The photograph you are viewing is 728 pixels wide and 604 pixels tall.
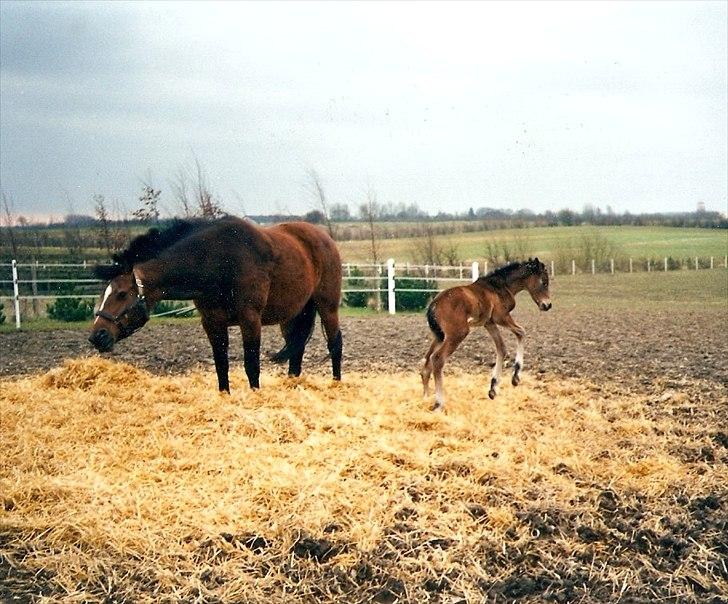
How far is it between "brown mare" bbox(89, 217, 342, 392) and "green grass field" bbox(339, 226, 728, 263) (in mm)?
12979

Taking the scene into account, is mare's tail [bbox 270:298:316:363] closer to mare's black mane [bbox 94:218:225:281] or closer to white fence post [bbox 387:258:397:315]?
mare's black mane [bbox 94:218:225:281]

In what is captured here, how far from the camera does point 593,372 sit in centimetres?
978

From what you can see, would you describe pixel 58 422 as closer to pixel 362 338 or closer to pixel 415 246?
pixel 362 338

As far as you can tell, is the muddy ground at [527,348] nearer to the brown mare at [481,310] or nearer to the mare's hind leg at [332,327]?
the brown mare at [481,310]

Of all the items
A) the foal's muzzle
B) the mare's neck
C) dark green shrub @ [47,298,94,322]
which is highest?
the mare's neck

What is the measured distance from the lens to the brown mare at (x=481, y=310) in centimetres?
699

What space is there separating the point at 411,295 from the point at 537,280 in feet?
43.0

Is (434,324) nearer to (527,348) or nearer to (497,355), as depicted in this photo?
(497,355)

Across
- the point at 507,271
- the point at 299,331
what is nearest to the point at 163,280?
the point at 299,331

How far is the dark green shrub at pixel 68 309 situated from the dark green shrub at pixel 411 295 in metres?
7.62

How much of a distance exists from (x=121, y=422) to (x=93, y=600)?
275cm

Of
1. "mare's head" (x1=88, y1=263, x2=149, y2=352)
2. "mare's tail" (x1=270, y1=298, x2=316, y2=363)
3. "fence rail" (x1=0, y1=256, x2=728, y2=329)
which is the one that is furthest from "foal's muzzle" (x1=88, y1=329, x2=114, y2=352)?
"fence rail" (x1=0, y1=256, x2=728, y2=329)

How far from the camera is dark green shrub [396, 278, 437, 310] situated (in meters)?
20.8

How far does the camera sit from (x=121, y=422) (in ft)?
21.3
